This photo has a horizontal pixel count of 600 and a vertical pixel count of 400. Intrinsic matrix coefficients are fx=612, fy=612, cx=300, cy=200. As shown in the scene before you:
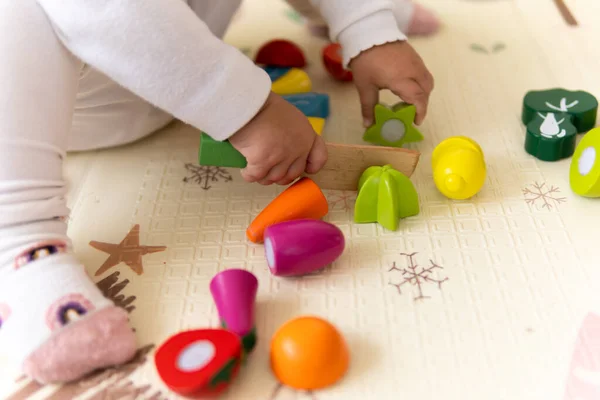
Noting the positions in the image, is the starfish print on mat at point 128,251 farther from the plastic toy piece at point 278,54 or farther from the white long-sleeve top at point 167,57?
the plastic toy piece at point 278,54

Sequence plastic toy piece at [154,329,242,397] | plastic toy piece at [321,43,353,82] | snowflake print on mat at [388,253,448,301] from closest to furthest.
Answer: plastic toy piece at [154,329,242,397]
snowflake print on mat at [388,253,448,301]
plastic toy piece at [321,43,353,82]

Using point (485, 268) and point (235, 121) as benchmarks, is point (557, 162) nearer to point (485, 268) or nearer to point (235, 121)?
point (485, 268)

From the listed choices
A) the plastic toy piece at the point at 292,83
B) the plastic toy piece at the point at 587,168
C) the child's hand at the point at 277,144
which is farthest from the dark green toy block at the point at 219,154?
the plastic toy piece at the point at 587,168

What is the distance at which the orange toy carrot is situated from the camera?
584mm

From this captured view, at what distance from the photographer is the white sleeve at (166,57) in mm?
539

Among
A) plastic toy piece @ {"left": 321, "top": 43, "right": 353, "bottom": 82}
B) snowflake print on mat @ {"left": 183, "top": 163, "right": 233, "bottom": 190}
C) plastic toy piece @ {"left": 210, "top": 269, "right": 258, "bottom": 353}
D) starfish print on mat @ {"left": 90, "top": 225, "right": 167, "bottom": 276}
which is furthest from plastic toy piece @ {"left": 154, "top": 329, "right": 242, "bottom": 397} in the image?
plastic toy piece @ {"left": 321, "top": 43, "right": 353, "bottom": 82}

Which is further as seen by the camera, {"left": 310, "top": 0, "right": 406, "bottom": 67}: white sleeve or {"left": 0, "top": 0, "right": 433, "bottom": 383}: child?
{"left": 310, "top": 0, "right": 406, "bottom": 67}: white sleeve

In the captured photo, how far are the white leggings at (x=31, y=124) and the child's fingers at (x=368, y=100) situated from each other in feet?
1.07

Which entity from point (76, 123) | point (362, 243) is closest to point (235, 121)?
point (362, 243)

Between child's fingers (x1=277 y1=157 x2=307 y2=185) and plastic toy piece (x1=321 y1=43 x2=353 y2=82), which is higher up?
child's fingers (x1=277 y1=157 x2=307 y2=185)

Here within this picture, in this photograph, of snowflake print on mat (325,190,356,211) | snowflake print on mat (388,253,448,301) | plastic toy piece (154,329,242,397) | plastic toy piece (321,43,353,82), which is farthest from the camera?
plastic toy piece (321,43,353,82)

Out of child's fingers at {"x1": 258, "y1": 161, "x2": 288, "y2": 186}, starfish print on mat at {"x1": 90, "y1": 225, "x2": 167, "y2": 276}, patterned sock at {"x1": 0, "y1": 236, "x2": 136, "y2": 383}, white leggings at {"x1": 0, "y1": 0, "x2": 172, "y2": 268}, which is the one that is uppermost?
white leggings at {"x1": 0, "y1": 0, "x2": 172, "y2": 268}

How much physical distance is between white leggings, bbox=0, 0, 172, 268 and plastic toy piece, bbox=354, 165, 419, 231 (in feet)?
0.91

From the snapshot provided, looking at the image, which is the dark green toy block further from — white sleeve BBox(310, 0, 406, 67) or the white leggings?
white sleeve BBox(310, 0, 406, 67)
